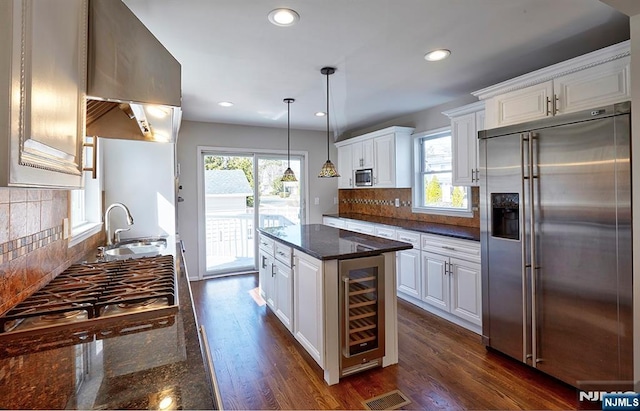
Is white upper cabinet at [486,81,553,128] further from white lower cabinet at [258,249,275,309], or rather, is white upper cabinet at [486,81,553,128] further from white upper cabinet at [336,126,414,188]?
white lower cabinet at [258,249,275,309]

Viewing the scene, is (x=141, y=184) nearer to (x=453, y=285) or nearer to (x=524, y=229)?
(x=453, y=285)

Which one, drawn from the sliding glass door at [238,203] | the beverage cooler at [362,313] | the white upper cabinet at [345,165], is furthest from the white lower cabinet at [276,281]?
the white upper cabinet at [345,165]

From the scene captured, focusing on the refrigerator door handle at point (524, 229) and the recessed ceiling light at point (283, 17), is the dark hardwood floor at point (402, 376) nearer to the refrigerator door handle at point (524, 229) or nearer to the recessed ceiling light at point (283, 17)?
the refrigerator door handle at point (524, 229)

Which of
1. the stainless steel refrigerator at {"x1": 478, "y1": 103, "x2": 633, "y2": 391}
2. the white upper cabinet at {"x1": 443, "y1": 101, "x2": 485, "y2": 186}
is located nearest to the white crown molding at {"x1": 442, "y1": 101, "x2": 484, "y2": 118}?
the white upper cabinet at {"x1": 443, "y1": 101, "x2": 485, "y2": 186}

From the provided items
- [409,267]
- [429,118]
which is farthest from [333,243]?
[429,118]

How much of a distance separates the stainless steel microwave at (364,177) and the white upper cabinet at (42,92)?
3976 mm

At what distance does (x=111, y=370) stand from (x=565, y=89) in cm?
281

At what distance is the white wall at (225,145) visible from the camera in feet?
15.1

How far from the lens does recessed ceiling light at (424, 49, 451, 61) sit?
2.41 metres

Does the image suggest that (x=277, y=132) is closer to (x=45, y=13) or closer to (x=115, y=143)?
(x=115, y=143)

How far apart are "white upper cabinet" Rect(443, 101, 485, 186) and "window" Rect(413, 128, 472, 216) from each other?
30 cm

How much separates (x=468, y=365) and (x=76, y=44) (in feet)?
9.47

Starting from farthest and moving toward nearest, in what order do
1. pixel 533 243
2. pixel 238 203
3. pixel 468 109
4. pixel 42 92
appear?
1. pixel 238 203
2. pixel 468 109
3. pixel 533 243
4. pixel 42 92

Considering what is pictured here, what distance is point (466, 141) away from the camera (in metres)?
3.27
